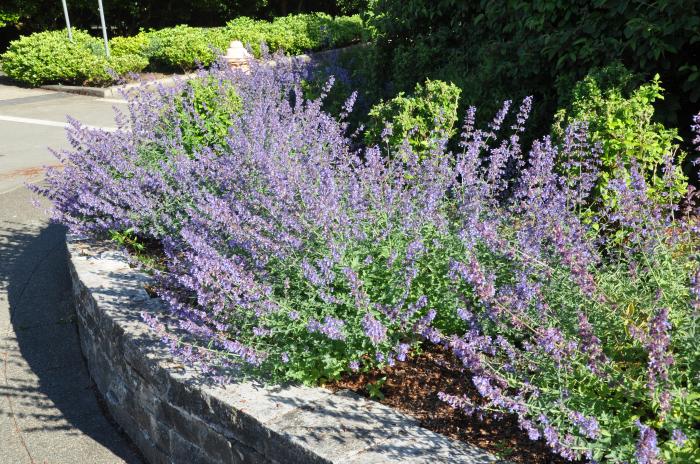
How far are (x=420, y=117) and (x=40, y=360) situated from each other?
310 centimetres

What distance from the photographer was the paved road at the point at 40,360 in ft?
12.9

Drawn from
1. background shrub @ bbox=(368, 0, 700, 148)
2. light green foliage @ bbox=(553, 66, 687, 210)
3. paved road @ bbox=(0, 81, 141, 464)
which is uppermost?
background shrub @ bbox=(368, 0, 700, 148)

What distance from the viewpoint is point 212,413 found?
3223 mm

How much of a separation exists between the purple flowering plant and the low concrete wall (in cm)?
14

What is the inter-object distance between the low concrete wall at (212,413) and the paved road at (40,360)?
0.57 ft

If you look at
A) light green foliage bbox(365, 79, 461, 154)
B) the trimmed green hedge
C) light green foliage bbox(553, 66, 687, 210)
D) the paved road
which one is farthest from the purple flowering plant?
the trimmed green hedge

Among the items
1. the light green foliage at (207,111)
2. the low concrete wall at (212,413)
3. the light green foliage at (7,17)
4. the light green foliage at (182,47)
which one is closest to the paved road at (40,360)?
the low concrete wall at (212,413)

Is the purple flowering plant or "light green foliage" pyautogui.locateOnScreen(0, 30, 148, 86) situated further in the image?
"light green foliage" pyautogui.locateOnScreen(0, 30, 148, 86)

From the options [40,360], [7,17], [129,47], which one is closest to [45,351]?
[40,360]

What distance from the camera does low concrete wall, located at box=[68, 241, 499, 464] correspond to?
9.15ft

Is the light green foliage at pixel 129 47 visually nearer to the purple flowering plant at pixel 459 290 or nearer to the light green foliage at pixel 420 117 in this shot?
the light green foliage at pixel 420 117

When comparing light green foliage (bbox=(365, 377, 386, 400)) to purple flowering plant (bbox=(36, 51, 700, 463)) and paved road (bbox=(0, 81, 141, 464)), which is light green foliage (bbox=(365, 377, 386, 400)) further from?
paved road (bbox=(0, 81, 141, 464))

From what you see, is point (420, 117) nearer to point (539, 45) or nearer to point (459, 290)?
point (539, 45)

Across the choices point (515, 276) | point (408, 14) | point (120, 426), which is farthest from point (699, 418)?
point (408, 14)
